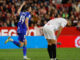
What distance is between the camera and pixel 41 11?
2097 cm

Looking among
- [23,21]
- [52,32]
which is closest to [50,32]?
[52,32]

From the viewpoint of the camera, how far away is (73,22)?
2147 centimetres

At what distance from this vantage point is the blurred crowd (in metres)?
19.3

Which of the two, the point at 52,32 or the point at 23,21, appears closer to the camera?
the point at 52,32

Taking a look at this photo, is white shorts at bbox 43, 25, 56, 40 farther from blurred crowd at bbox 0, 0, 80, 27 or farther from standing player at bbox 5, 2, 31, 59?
blurred crowd at bbox 0, 0, 80, 27

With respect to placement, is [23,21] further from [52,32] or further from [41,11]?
[41,11]

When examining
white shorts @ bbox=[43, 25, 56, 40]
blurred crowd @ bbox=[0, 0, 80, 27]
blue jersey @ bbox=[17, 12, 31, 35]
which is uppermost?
blurred crowd @ bbox=[0, 0, 80, 27]

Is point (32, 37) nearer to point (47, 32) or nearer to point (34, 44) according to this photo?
point (34, 44)

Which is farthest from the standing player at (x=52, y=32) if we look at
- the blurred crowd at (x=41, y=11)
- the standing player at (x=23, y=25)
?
the blurred crowd at (x=41, y=11)

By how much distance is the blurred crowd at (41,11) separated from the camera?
19297mm

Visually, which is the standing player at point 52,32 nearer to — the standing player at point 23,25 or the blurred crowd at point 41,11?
the standing player at point 23,25

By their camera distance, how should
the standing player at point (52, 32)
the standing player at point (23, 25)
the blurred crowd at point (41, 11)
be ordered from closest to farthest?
the standing player at point (52, 32) → the standing player at point (23, 25) → the blurred crowd at point (41, 11)

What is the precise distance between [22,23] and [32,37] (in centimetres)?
731


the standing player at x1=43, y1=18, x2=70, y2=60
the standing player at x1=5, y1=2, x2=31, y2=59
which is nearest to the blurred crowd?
the standing player at x1=5, y1=2, x2=31, y2=59
